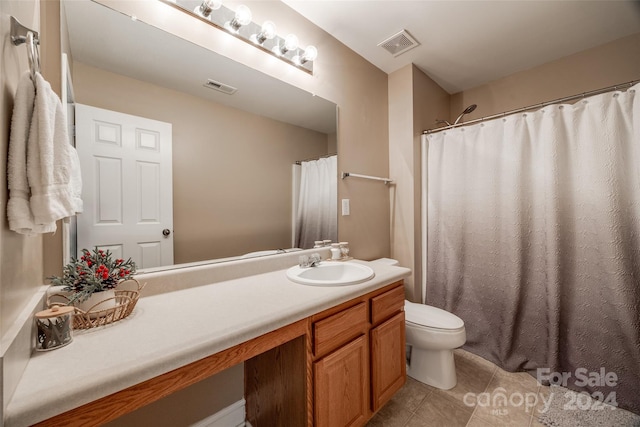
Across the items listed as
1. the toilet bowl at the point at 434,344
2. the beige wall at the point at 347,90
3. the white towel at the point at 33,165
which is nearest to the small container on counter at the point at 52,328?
the white towel at the point at 33,165

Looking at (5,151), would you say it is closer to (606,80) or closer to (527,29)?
(527,29)

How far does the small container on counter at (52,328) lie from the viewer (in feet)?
2.19

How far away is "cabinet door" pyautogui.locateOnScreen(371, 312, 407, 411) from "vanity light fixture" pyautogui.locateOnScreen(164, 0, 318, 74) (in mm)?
1679

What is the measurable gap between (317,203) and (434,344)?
1178 millimetres

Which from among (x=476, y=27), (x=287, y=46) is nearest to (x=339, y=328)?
(x=287, y=46)

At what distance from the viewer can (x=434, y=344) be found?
1599 mm

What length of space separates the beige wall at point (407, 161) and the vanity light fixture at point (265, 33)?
1296 mm

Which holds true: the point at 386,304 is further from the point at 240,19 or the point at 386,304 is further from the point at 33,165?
the point at 240,19

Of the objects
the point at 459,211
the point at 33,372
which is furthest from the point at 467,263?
the point at 33,372

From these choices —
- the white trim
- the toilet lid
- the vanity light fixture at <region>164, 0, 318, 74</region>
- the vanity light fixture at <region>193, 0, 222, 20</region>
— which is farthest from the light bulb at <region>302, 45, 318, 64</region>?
the toilet lid

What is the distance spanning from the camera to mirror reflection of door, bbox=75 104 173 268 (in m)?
0.97

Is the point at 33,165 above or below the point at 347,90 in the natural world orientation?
below

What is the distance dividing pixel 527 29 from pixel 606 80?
0.77m

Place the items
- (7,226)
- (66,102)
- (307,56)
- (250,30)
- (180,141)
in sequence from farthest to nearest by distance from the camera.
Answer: (307,56)
(250,30)
(180,141)
(66,102)
(7,226)
